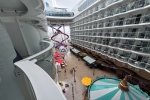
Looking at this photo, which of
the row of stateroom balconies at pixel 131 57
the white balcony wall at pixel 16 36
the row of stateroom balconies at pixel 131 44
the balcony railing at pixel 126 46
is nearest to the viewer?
the white balcony wall at pixel 16 36

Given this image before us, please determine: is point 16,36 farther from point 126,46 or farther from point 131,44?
point 131,44

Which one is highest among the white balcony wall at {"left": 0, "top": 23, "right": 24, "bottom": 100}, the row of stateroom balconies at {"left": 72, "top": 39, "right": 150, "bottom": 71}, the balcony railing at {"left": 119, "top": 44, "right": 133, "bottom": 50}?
the white balcony wall at {"left": 0, "top": 23, "right": 24, "bottom": 100}

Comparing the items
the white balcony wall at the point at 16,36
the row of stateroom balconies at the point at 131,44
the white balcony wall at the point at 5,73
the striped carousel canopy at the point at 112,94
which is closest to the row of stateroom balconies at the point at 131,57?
the row of stateroom balconies at the point at 131,44

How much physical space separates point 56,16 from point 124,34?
773 inches

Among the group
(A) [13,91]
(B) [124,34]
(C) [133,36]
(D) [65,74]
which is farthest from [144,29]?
(D) [65,74]

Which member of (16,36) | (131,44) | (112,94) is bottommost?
(112,94)

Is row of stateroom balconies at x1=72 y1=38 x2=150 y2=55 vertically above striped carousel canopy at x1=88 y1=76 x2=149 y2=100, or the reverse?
row of stateroom balconies at x1=72 y1=38 x2=150 y2=55

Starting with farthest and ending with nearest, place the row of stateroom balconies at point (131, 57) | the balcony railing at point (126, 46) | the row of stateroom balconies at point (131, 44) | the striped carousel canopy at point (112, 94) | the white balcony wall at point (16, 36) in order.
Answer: the balcony railing at point (126, 46) < the row of stateroom balconies at point (131, 57) < the row of stateroom balconies at point (131, 44) < the striped carousel canopy at point (112, 94) < the white balcony wall at point (16, 36)

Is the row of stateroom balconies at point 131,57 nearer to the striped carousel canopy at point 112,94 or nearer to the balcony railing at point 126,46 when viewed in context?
the balcony railing at point 126,46

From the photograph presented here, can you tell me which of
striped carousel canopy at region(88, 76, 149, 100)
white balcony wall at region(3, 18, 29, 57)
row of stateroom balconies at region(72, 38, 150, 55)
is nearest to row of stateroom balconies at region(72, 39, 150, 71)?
row of stateroom balconies at region(72, 38, 150, 55)

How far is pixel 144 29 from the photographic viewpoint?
16.9 feet

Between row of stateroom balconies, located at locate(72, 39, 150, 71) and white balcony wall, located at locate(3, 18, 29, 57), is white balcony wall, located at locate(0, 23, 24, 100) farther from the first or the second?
row of stateroom balconies, located at locate(72, 39, 150, 71)

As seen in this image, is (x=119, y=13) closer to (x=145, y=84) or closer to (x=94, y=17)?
(x=94, y=17)

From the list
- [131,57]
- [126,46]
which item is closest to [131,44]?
[126,46]
